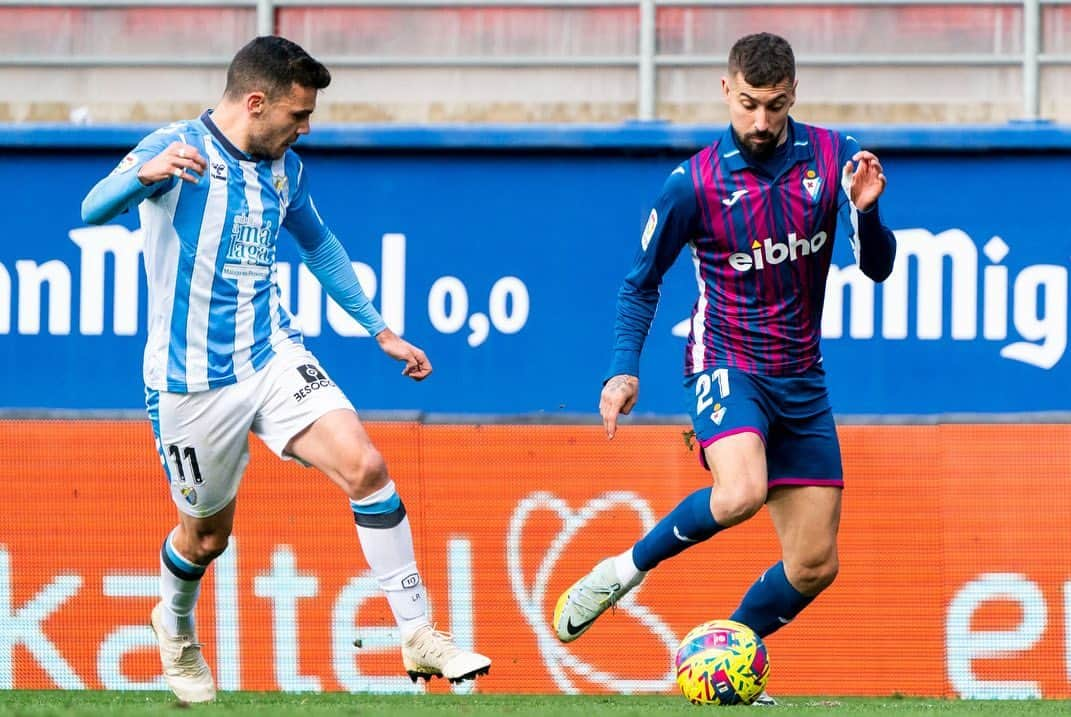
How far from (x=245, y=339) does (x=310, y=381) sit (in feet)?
0.86

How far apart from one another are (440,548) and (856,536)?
181 centimetres

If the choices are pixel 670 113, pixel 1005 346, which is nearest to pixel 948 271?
pixel 1005 346

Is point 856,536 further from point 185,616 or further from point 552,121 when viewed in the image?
point 552,121

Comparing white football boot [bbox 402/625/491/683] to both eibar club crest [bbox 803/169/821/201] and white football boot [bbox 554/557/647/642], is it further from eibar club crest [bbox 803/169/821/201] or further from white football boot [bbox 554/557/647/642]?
eibar club crest [bbox 803/169/821/201]

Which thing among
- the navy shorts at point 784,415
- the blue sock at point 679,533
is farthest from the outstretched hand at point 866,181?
the blue sock at point 679,533

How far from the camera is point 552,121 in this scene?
10.5 metres

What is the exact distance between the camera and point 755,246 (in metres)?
6.33

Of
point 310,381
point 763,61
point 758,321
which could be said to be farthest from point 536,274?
point 763,61

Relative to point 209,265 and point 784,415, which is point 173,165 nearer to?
point 209,265

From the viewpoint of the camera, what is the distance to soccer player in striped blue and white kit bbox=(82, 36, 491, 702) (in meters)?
6.05

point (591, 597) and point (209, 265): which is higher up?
point (209, 265)

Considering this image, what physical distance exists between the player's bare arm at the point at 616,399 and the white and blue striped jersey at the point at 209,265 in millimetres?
1163

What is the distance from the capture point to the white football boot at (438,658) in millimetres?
5793

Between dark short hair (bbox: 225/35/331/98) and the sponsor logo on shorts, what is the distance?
934 mm
